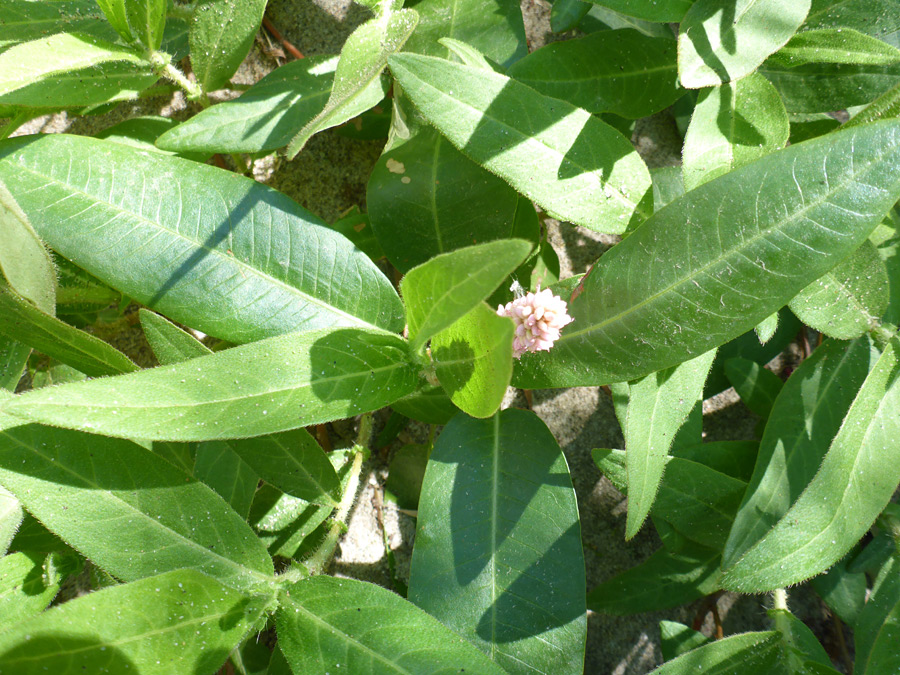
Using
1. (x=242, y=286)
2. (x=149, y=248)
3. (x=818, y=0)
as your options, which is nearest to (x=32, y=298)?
(x=149, y=248)

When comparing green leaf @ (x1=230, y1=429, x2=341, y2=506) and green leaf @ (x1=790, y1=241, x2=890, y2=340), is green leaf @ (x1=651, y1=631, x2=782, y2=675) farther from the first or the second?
green leaf @ (x1=230, y1=429, x2=341, y2=506)

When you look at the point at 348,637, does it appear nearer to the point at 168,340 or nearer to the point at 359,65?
the point at 168,340

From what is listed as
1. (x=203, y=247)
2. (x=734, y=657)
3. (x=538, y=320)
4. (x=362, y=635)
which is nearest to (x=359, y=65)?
(x=203, y=247)

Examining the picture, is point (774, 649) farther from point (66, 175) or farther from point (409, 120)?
point (66, 175)

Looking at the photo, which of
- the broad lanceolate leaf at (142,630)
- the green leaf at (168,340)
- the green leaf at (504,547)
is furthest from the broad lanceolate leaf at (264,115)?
the broad lanceolate leaf at (142,630)

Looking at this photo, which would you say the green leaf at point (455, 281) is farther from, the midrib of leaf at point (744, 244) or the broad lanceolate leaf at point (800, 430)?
the broad lanceolate leaf at point (800, 430)
